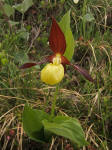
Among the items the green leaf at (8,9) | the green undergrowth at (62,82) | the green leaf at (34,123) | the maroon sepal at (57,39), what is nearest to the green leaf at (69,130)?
the green leaf at (34,123)

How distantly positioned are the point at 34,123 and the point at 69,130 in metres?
0.22

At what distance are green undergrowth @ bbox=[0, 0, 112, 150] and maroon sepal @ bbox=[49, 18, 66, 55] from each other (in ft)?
1.35

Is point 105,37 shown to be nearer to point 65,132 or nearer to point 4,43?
point 4,43

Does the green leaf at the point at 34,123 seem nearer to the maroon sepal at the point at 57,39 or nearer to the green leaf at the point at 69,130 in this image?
the green leaf at the point at 69,130

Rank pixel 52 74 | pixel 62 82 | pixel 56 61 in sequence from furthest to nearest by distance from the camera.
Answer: pixel 62 82, pixel 56 61, pixel 52 74

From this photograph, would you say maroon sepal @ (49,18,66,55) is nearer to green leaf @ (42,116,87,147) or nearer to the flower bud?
the flower bud

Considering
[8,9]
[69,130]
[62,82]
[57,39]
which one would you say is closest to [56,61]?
[57,39]

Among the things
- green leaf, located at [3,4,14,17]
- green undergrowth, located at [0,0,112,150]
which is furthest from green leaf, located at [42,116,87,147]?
green leaf, located at [3,4,14,17]

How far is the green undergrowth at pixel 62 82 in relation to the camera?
52.8 inches

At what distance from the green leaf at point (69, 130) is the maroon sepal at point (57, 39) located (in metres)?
0.34

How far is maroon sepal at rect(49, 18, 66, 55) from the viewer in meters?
1.05

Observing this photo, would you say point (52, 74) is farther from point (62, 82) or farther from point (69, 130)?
point (62, 82)

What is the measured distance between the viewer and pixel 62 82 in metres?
1.72

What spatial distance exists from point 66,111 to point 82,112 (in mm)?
110
